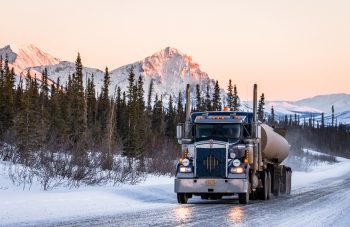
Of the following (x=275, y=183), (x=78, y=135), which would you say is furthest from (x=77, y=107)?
(x=275, y=183)

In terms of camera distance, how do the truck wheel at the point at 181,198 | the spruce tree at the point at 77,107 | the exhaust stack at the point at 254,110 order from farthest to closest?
the spruce tree at the point at 77,107
the exhaust stack at the point at 254,110
the truck wheel at the point at 181,198

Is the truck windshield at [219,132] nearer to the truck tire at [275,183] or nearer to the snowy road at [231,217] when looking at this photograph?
the snowy road at [231,217]

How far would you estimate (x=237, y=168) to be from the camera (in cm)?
2005

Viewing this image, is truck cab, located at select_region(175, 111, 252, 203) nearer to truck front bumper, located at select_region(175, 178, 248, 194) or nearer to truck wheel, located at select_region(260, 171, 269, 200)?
truck front bumper, located at select_region(175, 178, 248, 194)

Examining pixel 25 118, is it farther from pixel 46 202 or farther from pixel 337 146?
pixel 337 146

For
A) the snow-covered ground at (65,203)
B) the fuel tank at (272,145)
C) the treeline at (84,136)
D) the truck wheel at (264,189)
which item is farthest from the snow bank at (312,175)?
the snow-covered ground at (65,203)

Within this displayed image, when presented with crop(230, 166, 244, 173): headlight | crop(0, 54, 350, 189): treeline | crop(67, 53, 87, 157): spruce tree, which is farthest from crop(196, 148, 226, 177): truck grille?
crop(67, 53, 87, 157): spruce tree

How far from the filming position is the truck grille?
65.9ft

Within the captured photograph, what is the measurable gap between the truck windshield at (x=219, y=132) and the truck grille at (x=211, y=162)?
671mm

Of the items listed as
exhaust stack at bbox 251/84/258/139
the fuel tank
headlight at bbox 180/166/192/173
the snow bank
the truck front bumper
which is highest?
exhaust stack at bbox 251/84/258/139

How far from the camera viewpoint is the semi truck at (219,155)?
1995 cm

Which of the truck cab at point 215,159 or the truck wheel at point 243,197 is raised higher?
the truck cab at point 215,159

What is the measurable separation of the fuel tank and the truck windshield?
7.44 feet

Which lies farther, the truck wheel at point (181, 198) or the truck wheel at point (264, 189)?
the truck wheel at point (264, 189)
